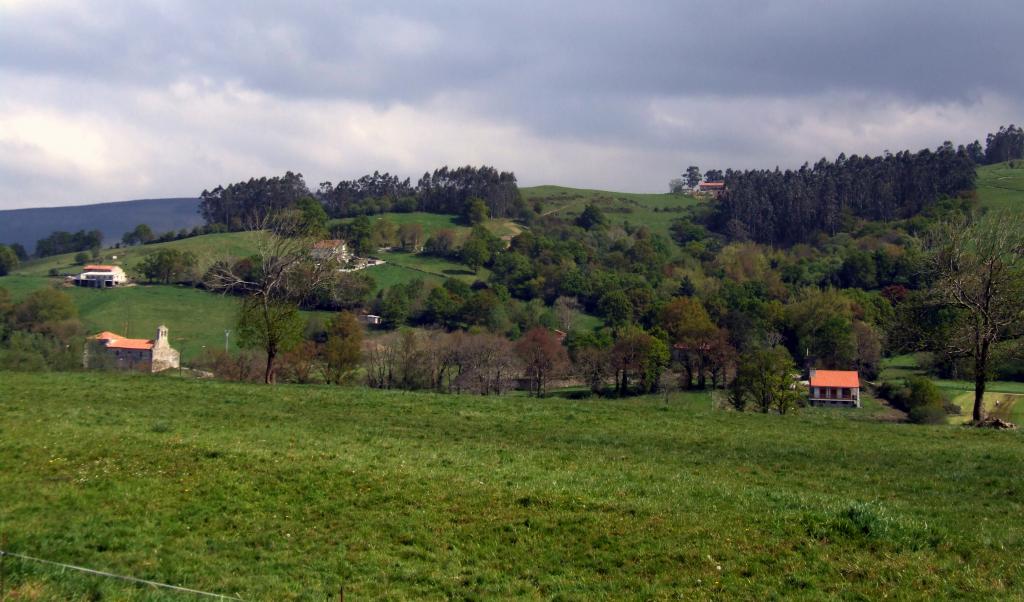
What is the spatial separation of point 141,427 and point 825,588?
658 inches

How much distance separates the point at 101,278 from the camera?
120375 mm

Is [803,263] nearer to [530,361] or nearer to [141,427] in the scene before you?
[530,361]

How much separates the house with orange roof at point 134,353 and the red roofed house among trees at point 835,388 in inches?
2376

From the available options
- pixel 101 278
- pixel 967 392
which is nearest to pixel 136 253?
pixel 101 278

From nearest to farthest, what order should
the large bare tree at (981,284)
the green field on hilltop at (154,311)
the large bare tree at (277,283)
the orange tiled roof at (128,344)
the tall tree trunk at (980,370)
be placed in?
the tall tree trunk at (980,370), the large bare tree at (981,284), the large bare tree at (277,283), the orange tiled roof at (128,344), the green field on hilltop at (154,311)

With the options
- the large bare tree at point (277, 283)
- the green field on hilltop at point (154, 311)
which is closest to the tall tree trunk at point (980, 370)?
the large bare tree at point (277, 283)

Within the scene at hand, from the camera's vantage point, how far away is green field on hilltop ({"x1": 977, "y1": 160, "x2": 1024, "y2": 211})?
491 feet

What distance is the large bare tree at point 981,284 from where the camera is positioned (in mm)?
30219

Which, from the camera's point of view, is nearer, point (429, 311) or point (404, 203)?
point (429, 311)

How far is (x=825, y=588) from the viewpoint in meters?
11.0

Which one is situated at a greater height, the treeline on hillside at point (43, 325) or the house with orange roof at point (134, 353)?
the treeline on hillside at point (43, 325)

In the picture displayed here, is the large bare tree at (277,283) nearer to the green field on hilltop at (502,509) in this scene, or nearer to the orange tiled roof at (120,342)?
the green field on hilltop at (502,509)

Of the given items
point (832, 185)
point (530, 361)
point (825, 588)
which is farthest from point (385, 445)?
point (832, 185)

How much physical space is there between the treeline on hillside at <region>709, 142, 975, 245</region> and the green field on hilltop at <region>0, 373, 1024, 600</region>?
156 m
